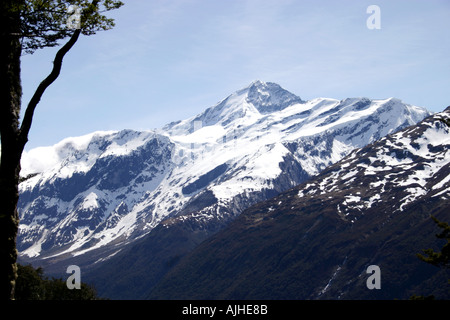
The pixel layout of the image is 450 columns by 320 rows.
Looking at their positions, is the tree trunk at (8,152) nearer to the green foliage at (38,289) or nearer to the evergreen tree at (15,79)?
the evergreen tree at (15,79)

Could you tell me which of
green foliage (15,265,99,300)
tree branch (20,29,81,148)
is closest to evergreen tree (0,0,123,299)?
tree branch (20,29,81,148)

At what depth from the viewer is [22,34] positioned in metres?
21.5

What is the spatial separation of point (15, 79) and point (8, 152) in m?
3.09

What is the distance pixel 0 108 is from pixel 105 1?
6257mm

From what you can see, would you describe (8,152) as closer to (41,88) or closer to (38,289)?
(41,88)

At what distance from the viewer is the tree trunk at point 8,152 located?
66.8 ft

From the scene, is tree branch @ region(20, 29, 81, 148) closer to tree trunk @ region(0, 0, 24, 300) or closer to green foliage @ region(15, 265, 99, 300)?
tree trunk @ region(0, 0, 24, 300)

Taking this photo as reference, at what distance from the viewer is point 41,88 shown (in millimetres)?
21344

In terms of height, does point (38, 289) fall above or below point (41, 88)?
below

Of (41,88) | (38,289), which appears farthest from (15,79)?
(38,289)
